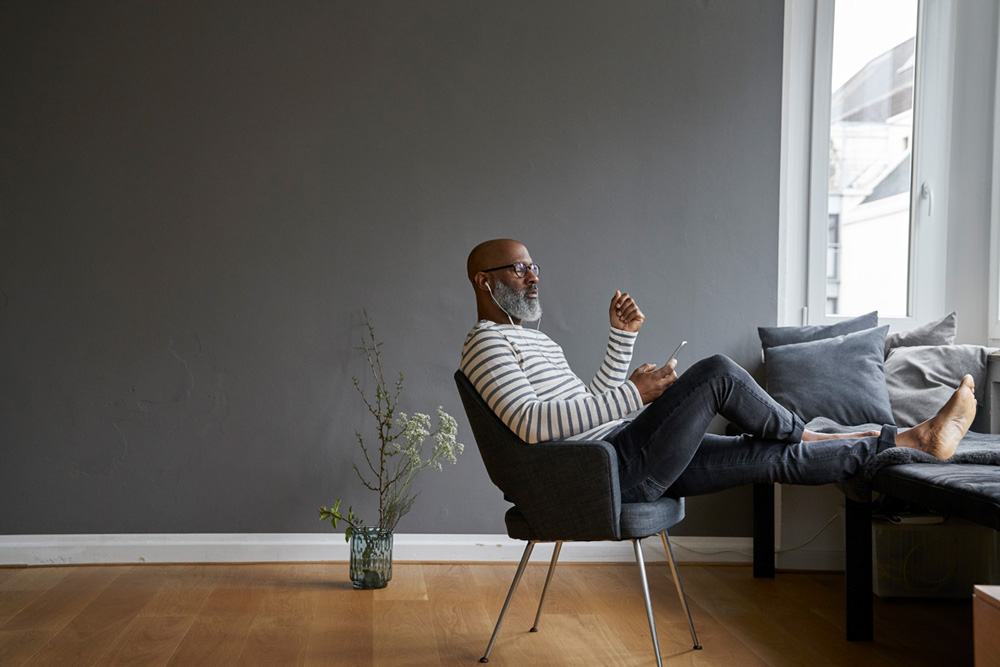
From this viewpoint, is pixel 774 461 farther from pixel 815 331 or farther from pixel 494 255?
pixel 815 331

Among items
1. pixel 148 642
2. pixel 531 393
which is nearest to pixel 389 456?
pixel 148 642

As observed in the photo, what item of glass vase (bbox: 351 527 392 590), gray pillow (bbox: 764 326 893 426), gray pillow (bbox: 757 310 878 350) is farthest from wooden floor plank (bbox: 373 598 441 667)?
gray pillow (bbox: 757 310 878 350)

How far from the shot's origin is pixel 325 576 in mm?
3113

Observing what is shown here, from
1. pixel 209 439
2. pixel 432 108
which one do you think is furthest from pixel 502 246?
pixel 209 439

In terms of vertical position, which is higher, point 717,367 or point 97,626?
point 717,367

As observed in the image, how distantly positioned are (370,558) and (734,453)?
53.5 inches

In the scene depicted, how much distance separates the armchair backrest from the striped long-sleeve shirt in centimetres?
4

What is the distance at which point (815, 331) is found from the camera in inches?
130

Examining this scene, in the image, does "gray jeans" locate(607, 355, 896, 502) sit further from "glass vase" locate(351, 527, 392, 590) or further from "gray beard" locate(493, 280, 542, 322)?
"glass vase" locate(351, 527, 392, 590)

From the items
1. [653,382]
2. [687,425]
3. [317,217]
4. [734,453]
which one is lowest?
[734,453]

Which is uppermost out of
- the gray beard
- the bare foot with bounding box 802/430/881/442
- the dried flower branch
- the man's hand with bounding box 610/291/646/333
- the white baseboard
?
the gray beard

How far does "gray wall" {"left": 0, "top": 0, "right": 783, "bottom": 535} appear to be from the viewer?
3258 millimetres

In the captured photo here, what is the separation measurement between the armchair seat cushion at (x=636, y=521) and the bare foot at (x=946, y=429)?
0.66 meters

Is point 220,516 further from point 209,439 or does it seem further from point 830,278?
point 830,278
